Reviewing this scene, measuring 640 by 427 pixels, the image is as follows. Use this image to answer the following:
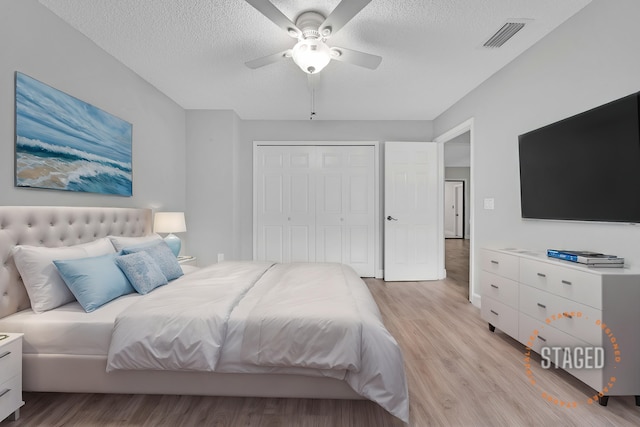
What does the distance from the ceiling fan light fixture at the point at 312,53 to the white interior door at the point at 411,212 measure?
2437 mm

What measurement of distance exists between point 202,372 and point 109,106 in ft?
8.32

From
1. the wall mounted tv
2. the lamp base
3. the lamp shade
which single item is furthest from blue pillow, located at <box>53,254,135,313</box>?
the wall mounted tv

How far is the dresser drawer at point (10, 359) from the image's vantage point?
54.3 inches

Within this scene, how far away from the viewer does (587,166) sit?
75.8 inches

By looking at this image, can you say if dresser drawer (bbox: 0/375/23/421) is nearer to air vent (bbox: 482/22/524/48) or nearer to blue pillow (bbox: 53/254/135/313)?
blue pillow (bbox: 53/254/135/313)

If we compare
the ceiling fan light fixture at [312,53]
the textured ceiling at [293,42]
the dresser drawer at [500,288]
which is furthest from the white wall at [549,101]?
the ceiling fan light fixture at [312,53]

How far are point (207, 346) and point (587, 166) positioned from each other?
2.66 metres

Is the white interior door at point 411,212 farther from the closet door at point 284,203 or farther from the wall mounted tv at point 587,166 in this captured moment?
the wall mounted tv at point 587,166

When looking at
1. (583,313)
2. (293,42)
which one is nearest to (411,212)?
(583,313)

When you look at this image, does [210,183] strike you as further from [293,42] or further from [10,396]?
[10,396]

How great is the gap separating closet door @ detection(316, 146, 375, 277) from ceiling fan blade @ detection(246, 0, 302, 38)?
256 cm

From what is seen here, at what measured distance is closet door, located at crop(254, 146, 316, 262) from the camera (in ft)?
14.8

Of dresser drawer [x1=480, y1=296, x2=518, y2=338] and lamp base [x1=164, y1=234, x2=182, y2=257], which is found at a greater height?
lamp base [x1=164, y1=234, x2=182, y2=257]

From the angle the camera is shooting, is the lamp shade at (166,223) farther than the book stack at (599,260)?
Yes
